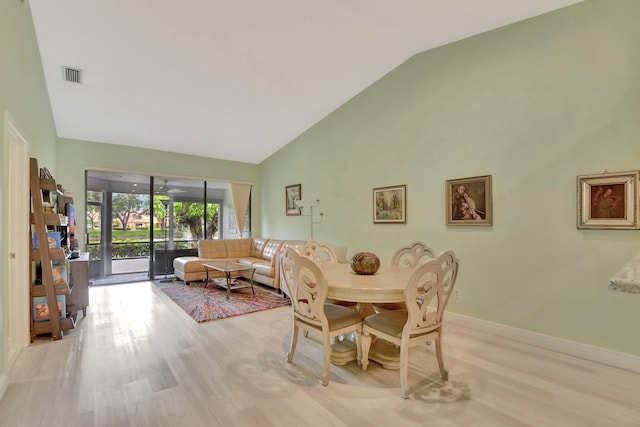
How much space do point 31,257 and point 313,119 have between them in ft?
14.6

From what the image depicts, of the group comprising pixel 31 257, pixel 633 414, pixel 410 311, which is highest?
pixel 31 257

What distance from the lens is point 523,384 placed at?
233 cm

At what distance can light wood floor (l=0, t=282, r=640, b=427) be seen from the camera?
6.32ft

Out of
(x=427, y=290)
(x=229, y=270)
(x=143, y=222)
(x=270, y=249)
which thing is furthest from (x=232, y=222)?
(x=427, y=290)

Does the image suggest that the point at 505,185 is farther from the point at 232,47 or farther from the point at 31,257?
the point at 31,257

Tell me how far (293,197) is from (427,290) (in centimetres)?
461

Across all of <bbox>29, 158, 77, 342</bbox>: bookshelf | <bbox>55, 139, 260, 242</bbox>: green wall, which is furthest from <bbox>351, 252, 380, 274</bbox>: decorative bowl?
<bbox>55, 139, 260, 242</bbox>: green wall

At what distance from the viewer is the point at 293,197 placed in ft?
21.5

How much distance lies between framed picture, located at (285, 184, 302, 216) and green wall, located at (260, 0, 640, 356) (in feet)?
7.12

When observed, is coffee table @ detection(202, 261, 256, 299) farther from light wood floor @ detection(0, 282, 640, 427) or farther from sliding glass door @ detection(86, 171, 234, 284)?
light wood floor @ detection(0, 282, 640, 427)

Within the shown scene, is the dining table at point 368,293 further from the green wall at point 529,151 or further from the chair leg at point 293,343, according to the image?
the green wall at point 529,151

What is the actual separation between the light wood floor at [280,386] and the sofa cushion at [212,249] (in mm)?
3172

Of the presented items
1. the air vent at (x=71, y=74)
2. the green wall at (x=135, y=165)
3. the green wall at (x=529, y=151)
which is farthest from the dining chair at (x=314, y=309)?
the green wall at (x=135, y=165)

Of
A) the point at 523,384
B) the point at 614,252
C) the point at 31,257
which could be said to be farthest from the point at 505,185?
the point at 31,257
